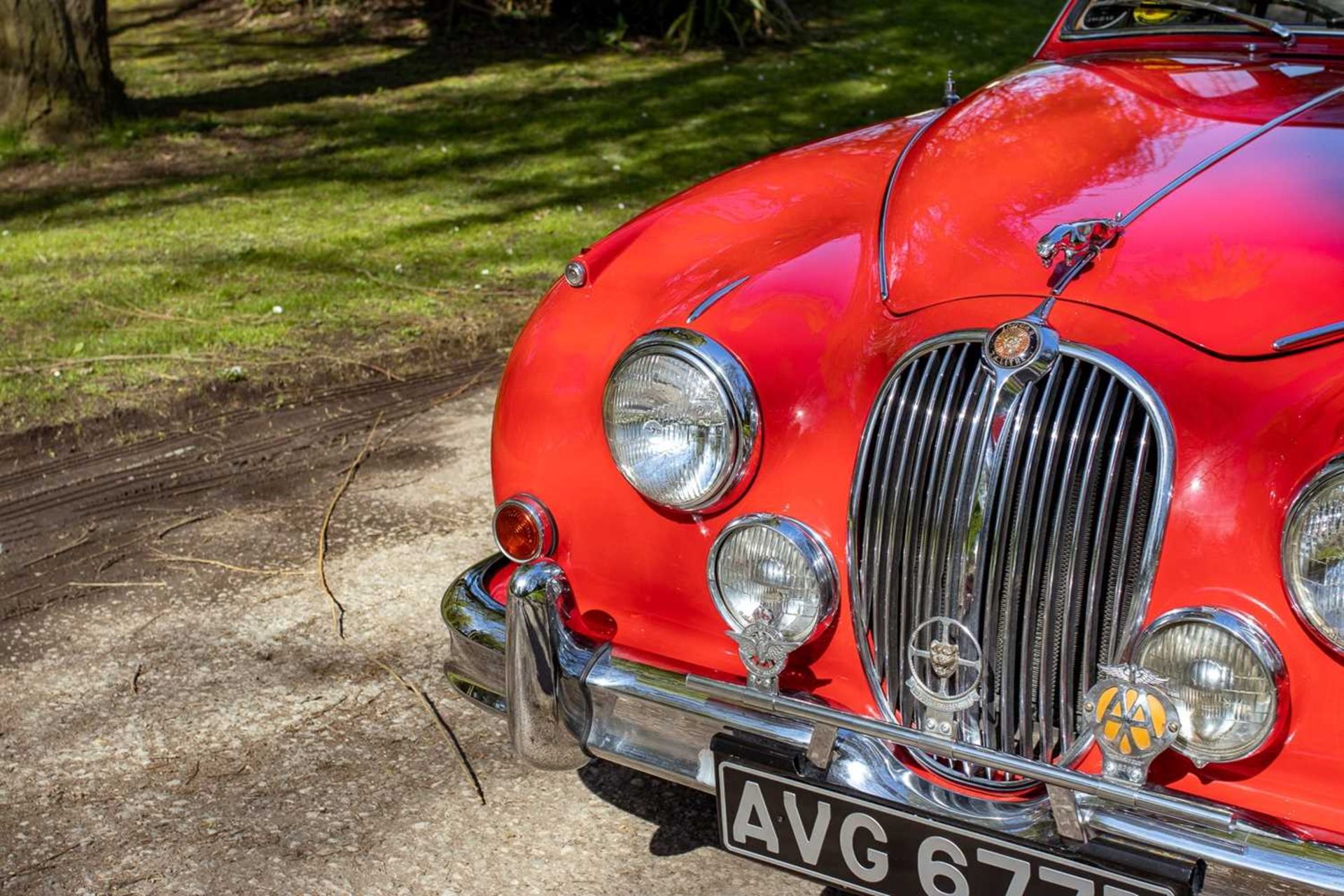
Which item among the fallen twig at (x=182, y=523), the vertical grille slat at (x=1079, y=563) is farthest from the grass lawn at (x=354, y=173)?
the vertical grille slat at (x=1079, y=563)

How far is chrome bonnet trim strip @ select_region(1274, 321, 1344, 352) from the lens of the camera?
197 cm

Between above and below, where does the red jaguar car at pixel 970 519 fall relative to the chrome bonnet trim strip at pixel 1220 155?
below

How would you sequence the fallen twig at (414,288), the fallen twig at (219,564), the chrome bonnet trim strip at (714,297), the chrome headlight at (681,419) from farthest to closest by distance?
1. the fallen twig at (414,288)
2. the fallen twig at (219,564)
3. the chrome bonnet trim strip at (714,297)
4. the chrome headlight at (681,419)

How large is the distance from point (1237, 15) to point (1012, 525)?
6.26ft

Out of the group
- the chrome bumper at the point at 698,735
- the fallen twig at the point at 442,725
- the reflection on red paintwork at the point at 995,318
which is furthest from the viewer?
the fallen twig at the point at 442,725

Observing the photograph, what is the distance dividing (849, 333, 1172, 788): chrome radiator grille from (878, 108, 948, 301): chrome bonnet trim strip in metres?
0.24

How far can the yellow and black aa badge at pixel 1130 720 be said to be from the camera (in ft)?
6.08

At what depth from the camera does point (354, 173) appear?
789 centimetres

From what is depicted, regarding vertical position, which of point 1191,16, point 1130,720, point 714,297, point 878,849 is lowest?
point 878,849

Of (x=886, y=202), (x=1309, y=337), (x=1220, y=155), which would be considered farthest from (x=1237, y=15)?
(x=1309, y=337)

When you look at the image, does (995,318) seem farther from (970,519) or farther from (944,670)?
(944,670)

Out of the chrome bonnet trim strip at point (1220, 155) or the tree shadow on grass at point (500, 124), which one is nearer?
the chrome bonnet trim strip at point (1220, 155)

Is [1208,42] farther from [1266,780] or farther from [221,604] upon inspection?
[221,604]

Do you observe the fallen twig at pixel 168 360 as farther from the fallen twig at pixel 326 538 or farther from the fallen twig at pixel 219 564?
the fallen twig at pixel 219 564
